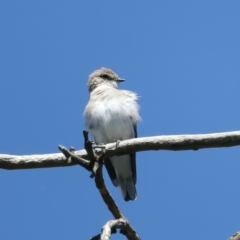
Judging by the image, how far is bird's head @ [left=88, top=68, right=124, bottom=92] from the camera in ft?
37.9

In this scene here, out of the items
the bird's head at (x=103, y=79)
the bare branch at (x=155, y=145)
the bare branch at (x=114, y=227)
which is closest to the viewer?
the bare branch at (x=114, y=227)

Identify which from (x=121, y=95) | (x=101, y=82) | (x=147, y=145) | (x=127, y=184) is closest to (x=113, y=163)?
(x=127, y=184)

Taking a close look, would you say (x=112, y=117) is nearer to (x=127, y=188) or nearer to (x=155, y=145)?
(x=127, y=188)

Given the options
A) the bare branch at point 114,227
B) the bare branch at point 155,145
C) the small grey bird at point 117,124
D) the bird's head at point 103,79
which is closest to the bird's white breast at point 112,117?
the small grey bird at point 117,124

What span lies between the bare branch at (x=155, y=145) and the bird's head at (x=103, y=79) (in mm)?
5668

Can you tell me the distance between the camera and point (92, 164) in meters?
5.62

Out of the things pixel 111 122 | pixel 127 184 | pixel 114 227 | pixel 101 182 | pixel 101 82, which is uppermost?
pixel 101 82

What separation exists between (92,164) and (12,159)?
2.64 feet

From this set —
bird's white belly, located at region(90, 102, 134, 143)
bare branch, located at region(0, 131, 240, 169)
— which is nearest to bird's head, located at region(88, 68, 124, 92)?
bird's white belly, located at region(90, 102, 134, 143)

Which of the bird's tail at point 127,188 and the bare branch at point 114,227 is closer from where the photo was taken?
the bare branch at point 114,227

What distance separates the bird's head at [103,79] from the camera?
37.9ft

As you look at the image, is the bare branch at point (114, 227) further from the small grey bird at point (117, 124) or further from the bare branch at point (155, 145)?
the small grey bird at point (117, 124)

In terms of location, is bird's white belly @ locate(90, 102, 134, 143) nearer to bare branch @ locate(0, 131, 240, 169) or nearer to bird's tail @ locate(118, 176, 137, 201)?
bird's tail @ locate(118, 176, 137, 201)

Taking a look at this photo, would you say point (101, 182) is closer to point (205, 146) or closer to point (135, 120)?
point (205, 146)
